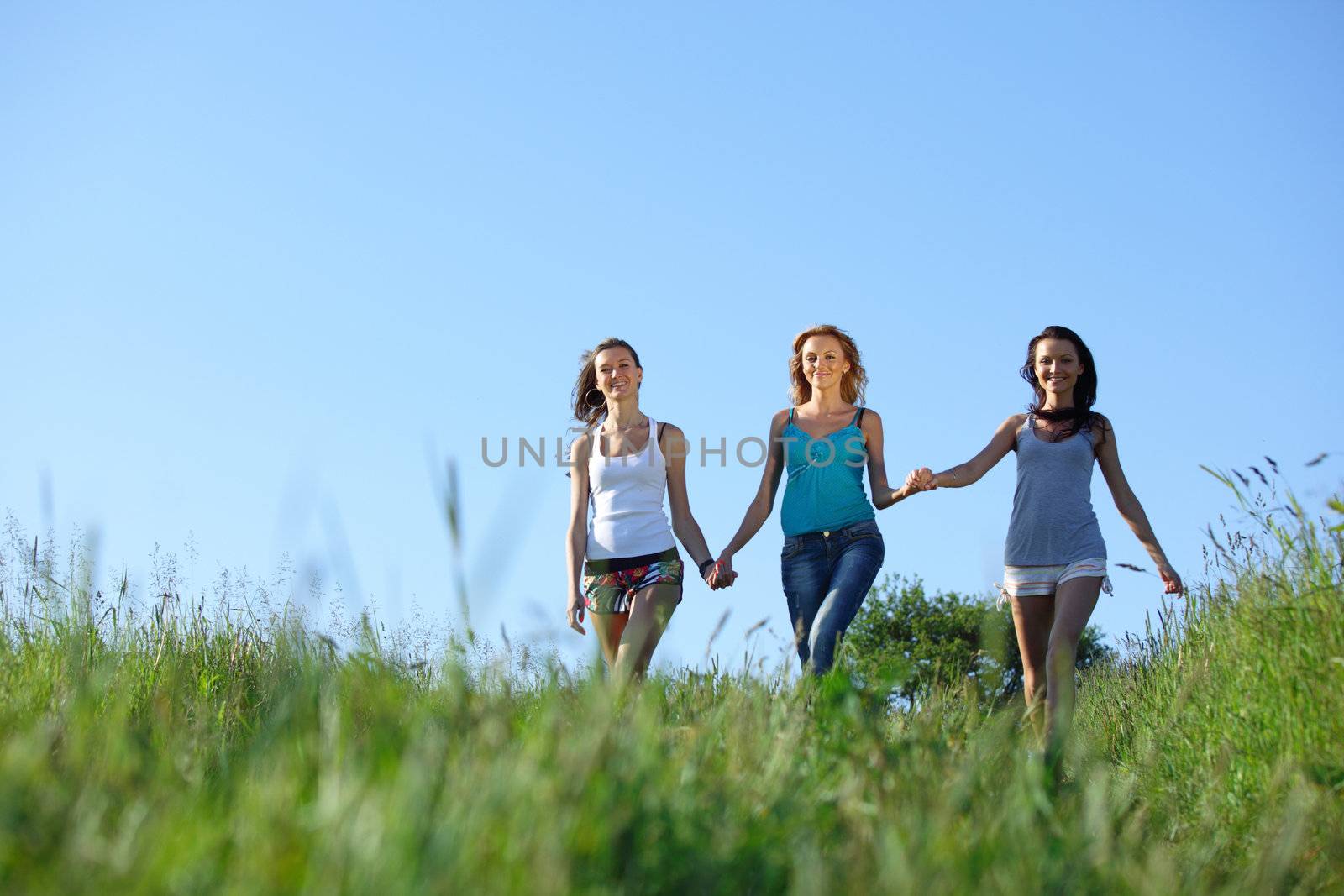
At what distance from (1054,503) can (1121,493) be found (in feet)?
1.78

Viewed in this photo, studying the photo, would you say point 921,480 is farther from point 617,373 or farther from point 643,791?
point 643,791

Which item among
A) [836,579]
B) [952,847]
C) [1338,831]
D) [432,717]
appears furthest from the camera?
[836,579]

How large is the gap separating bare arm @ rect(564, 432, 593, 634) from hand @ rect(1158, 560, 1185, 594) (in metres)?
3.32

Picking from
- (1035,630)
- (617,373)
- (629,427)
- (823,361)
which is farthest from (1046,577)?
(617,373)

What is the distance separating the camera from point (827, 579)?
7.00 meters

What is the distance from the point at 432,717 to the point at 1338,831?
3123 mm

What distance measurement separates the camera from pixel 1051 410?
7.29m

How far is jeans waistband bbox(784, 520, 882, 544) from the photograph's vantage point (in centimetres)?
694

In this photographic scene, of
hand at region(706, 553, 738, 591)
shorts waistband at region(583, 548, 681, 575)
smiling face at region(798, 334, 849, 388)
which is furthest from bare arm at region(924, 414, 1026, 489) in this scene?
shorts waistband at region(583, 548, 681, 575)

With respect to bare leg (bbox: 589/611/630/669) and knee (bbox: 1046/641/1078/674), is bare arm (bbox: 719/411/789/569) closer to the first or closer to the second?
bare leg (bbox: 589/611/630/669)

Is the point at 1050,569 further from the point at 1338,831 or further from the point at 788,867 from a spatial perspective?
the point at 788,867

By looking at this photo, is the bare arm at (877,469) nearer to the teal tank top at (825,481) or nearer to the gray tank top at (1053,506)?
the teal tank top at (825,481)

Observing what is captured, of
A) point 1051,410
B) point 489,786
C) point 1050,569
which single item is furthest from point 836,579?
point 489,786

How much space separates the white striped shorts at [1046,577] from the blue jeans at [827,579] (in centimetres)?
76
